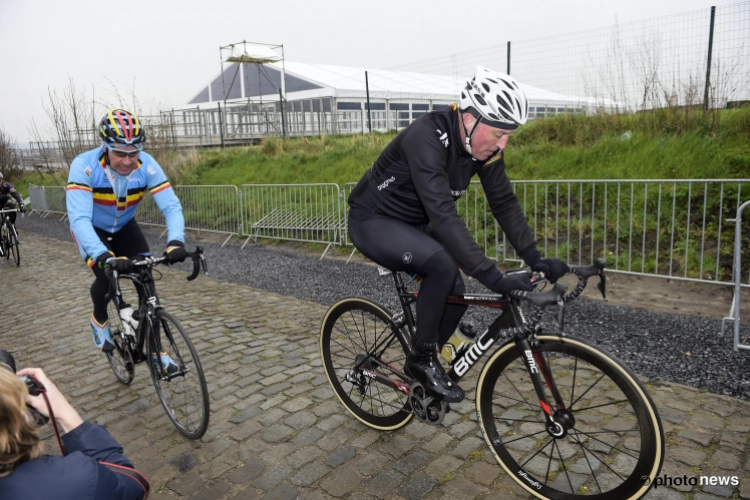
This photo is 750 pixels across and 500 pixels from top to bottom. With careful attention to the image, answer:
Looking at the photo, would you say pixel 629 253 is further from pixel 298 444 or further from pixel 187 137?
pixel 187 137

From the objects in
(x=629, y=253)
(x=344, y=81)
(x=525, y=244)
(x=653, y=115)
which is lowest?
(x=629, y=253)

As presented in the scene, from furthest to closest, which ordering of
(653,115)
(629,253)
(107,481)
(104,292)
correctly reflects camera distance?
1. (653,115)
2. (629,253)
3. (104,292)
4. (107,481)

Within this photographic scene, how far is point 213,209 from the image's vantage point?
13.2m

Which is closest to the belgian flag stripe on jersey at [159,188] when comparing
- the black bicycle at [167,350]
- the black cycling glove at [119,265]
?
the black bicycle at [167,350]

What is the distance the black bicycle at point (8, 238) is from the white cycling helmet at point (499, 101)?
35.5 feet

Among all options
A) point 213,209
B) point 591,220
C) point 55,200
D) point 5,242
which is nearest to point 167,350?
point 591,220

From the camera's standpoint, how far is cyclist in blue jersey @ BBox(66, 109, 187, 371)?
383 cm

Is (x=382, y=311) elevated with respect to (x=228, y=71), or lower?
lower

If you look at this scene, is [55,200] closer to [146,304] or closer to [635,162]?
[146,304]

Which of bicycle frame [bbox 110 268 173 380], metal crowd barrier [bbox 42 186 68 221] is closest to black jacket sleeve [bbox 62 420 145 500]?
bicycle frame [bbox 110 268 173 380]

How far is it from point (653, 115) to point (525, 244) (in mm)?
8454

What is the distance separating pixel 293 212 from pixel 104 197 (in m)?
7.14

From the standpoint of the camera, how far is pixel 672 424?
3686mm

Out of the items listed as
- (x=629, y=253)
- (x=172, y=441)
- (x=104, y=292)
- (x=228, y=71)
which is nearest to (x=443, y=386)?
(x=172, y=441)
